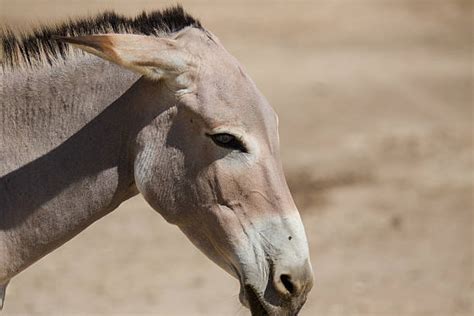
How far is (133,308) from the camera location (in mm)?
9164

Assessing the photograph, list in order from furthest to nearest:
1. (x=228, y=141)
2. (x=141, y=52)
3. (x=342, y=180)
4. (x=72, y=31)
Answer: (x=342, y=180)
(x=72, y=31)
(x=228, y=141)
(x=141, y=52)

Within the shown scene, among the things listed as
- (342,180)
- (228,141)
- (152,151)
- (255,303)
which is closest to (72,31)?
(152,151)

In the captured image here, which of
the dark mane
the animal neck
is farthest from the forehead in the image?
the animal neck

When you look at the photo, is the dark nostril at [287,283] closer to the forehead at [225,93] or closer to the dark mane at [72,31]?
the forehead at [225,93]

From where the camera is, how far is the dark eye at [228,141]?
14.2ft

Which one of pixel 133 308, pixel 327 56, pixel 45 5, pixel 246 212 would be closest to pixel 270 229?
pixel 246 212

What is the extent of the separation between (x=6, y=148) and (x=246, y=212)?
3.59ft

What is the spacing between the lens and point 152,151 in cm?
438

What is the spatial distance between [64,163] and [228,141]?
28.9 inches

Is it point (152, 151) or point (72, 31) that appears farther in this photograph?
point (72, 31)

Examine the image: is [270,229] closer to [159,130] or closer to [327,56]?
[159,130]

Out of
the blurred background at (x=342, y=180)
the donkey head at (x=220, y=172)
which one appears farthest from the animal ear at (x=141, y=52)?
the blurred background at (x=342, y=180)

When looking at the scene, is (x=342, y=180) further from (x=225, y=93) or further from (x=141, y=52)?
(x=141, y=52)

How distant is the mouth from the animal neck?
712 mm
